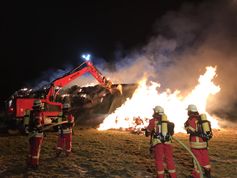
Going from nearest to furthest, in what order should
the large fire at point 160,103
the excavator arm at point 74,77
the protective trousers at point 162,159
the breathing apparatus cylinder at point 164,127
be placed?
the protective trousers at point 162,159
the breathing apparatus cylinder at point 164,127
the excavator arm at point 74,77
the large fire at point 160,103

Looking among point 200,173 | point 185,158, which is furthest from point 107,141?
point 200,173

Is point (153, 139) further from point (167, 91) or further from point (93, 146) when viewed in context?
point (167, 91)

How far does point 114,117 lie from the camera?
21125mm

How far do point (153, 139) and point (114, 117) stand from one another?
1344 centimetres

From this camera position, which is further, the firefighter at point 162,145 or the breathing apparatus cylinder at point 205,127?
the breathing apparatus cylinder at point 205,127

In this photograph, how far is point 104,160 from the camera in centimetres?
1023

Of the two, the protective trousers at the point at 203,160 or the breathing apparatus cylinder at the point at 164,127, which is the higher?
the breathing apparatus cylinder at the point at 164,127

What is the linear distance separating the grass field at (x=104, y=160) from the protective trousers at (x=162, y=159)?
1080mm

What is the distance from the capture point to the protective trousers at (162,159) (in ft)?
24.2

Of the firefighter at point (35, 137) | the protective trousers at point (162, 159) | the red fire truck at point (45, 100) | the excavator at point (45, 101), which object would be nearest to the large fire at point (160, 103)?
A: the excavator at point (45, 101)

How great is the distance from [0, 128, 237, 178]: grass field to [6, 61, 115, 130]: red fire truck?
8.97ft

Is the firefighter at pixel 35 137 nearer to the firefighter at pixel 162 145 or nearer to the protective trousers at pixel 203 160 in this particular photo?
the firefighter at pixel 162 145

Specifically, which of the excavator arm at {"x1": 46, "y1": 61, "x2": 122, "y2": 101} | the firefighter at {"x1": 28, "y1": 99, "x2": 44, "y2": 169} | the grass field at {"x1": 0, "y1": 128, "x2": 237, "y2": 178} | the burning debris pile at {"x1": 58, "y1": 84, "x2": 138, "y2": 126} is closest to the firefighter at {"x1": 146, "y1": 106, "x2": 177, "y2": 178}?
the grass field at {"x1": 0, "y1": 128, "x2": 237, "y2": 178}

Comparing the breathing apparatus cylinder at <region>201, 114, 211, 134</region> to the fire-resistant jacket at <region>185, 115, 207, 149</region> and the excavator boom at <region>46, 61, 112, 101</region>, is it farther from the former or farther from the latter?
the excavator boom at <region>46, 61, 112, 101</region>
